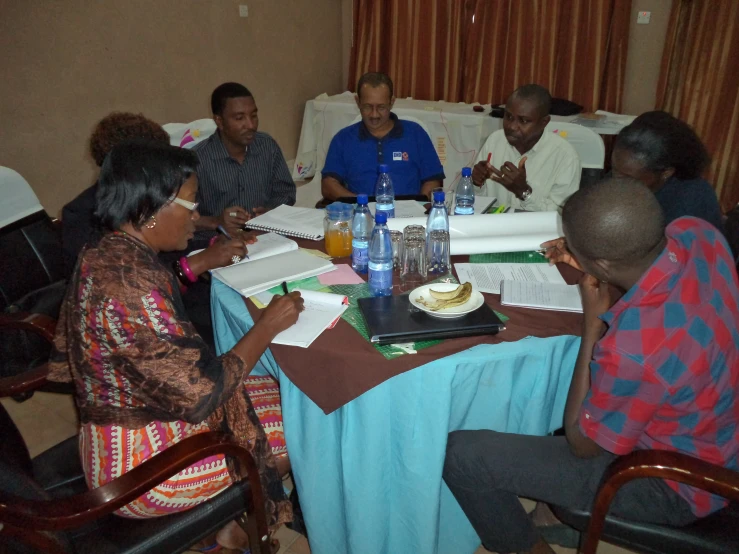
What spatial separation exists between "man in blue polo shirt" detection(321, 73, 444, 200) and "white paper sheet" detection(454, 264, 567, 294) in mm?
1256

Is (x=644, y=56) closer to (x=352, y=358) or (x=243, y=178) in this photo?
(x=243, y=178)

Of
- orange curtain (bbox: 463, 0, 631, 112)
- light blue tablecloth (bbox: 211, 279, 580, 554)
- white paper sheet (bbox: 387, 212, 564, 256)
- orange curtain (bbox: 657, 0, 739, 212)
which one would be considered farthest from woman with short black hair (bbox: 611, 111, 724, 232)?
orange curtain (bbox: 463, 0, 631, 112)

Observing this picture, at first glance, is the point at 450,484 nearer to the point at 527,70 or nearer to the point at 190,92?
the point at 190,92

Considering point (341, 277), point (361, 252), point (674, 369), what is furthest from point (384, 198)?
point (674, 369)

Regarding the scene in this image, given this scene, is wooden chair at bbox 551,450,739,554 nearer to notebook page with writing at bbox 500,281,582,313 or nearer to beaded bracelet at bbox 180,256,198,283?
notebook page with writing at bbox 500,281,582,313

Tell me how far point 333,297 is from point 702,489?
1.06m

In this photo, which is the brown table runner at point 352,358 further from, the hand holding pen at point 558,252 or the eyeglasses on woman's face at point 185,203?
the eyeglasses on woman's face at point 185,203

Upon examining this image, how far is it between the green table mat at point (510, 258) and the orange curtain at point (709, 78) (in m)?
3.31

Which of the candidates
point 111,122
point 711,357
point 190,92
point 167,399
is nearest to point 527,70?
point 190,92

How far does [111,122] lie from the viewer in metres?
2.02

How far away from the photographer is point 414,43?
5.66m

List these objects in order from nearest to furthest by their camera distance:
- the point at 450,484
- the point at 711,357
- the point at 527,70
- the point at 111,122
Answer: the point at 711,357 < the point at 450,484 < the point at 111,122 < the point at 527,70

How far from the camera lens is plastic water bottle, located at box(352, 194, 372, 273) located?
1.93 metres

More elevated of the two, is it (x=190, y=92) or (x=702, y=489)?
(x=190, y=92)
